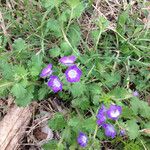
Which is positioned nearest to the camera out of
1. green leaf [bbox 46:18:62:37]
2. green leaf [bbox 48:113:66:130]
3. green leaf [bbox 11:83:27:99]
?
green leaf [bbox 11:83:27:99]

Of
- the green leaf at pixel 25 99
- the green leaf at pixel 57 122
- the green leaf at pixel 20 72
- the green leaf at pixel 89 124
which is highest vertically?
the green leaf at pixel 20 72

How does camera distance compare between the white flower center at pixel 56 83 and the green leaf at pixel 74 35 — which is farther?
the green leaf at pixel 74 35

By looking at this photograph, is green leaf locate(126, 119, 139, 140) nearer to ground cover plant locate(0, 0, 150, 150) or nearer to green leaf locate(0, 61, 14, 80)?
ground cover plant locate(0, 0, 150, 150)

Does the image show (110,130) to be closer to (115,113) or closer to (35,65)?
(115,113)

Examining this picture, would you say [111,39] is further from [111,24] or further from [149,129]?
[149,129]

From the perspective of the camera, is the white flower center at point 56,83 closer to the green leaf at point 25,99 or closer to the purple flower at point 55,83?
the purple flower at point 55,83

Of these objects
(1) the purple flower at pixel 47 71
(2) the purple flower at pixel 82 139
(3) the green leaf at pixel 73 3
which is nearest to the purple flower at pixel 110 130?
(2) the purple flower at pixel 82 139

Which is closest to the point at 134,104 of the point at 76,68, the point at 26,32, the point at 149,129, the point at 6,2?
the point at 149,129

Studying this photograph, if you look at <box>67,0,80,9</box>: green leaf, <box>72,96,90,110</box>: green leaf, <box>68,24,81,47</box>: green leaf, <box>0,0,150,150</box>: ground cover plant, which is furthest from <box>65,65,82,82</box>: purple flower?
<box>67,0,80,9</box>: green leaf
